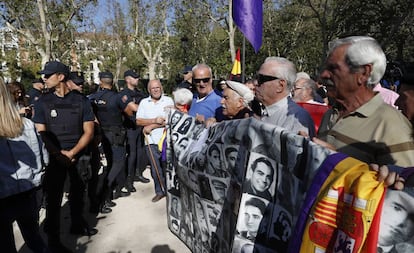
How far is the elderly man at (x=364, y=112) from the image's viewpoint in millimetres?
1727

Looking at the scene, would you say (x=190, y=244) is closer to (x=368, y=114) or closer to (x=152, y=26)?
(x=368, y=114)

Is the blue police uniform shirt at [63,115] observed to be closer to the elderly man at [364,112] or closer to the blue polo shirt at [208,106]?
the blue polo shirt at [208,106]

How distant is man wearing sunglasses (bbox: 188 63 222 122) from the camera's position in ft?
12.3

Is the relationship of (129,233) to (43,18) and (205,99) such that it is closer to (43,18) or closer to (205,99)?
(205,99)

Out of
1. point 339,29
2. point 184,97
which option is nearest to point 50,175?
point 184,97

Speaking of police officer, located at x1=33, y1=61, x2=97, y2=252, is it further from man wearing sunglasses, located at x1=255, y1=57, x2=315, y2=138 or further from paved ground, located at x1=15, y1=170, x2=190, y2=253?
man wearing sunglasses, located at x1=255, y1=57, x2=315, y2=138

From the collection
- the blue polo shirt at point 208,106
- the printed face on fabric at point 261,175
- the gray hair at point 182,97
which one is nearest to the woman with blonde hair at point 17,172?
the blue polo shirt at point 208,106

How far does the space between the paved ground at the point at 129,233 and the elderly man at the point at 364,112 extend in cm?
257

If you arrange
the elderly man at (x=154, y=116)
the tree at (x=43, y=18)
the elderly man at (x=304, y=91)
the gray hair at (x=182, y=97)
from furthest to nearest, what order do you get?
the tree at (x=43, y=18) → the elderly man at (x=154, y=116) → the elderly man at (x=304, y=91) → the gray hair at (x=182, y=97)

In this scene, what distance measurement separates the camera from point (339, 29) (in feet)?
88.0

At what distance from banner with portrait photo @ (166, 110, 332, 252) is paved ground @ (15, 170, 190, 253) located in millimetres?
1378

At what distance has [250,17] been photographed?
14.3 ft

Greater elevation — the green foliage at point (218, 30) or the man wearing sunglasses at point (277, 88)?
the green foliage at point (218, 30)

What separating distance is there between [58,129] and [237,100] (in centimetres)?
187
